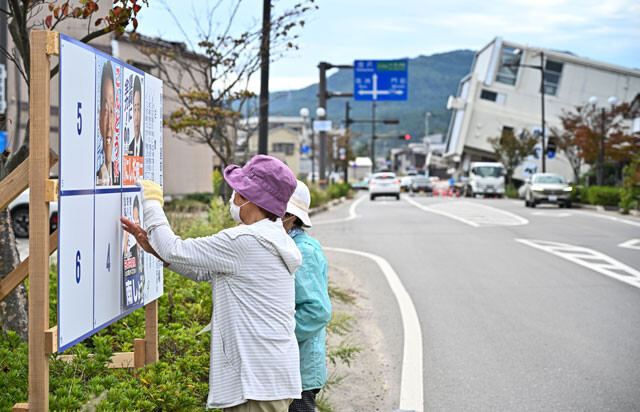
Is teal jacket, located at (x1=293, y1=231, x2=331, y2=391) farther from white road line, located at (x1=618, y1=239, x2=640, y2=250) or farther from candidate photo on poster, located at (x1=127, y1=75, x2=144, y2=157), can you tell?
white road line, located at (x1=618, y1=239, x2=640, y2=250)

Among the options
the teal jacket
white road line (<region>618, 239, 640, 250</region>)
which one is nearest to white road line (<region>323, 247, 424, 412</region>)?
the teal jacket

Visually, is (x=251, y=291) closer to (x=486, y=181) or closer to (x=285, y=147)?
(x=486, y=181)

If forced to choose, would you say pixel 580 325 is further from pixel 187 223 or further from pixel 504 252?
pixel 504 252

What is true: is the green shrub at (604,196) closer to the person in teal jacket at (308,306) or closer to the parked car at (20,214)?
the parked car at (20,214)

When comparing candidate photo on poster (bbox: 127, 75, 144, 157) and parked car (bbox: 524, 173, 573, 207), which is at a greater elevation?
candidate photo on poster (bbox: 127, 75, 144, 157)

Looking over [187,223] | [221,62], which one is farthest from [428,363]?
[221,62]

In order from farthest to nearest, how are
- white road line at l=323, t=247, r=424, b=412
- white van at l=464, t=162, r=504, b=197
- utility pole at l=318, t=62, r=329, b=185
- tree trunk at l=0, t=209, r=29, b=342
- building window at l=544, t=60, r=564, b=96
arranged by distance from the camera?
building window at l=544, t=60, r=564, b=96 → white van at l=464, t=162, r=504, b=197 → utility pole at l=318, t=62, r=329, b=185 → white road line at l=323, t=247, r=424, b=412 → tree trunk at l=0, t=209, r=29, b=342

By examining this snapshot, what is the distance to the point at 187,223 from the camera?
35.5ft

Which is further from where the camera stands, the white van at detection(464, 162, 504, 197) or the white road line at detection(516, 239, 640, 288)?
the white van at detection(464, 162, 504, 197)

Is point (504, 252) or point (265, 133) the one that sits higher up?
point (265, 133)

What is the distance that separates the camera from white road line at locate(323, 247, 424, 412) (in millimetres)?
5589

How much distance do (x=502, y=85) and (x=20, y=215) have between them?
56.3 m

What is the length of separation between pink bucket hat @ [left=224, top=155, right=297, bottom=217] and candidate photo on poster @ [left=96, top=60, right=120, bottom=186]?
70cm

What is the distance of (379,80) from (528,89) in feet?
118
